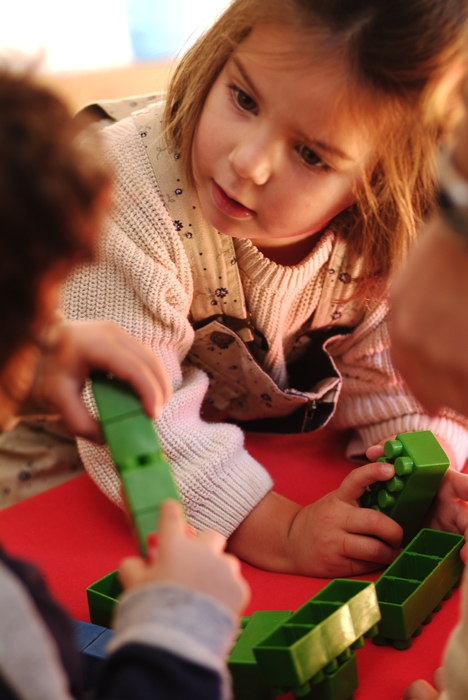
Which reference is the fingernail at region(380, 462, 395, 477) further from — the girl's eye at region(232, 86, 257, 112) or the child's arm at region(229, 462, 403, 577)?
the girl's eye at region(232, 86, 257, 112)

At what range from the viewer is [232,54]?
66cm

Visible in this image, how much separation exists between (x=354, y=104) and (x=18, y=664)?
1.50 ft

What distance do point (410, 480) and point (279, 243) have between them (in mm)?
278

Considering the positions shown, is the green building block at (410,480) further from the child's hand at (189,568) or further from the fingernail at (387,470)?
the child's hand at (189,568)

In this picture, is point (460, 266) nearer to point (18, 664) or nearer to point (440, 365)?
point (440, 365)

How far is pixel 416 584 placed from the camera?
57 cm

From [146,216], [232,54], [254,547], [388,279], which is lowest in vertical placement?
[254,547]

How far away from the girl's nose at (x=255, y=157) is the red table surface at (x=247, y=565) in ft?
1.08

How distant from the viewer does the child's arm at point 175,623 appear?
361 mm

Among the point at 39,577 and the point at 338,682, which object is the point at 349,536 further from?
the point at 39,577

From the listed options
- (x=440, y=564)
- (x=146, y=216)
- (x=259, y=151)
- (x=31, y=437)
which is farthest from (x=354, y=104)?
(x=31, y=437)

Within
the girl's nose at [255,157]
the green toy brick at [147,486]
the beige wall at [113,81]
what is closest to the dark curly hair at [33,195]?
the green toy brick at [147,486]

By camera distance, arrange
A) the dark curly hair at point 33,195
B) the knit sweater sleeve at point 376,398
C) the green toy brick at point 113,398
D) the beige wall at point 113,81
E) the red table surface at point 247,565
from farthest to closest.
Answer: the beige wall at point 113,81 → the knit sweater sleeve at point 376,398 → the red table surface at point 247,565 → the green toy brick at point 113,398 → the dark curly hair at point 33,195

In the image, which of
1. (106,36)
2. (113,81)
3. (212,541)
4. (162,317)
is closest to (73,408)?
(212,541)
